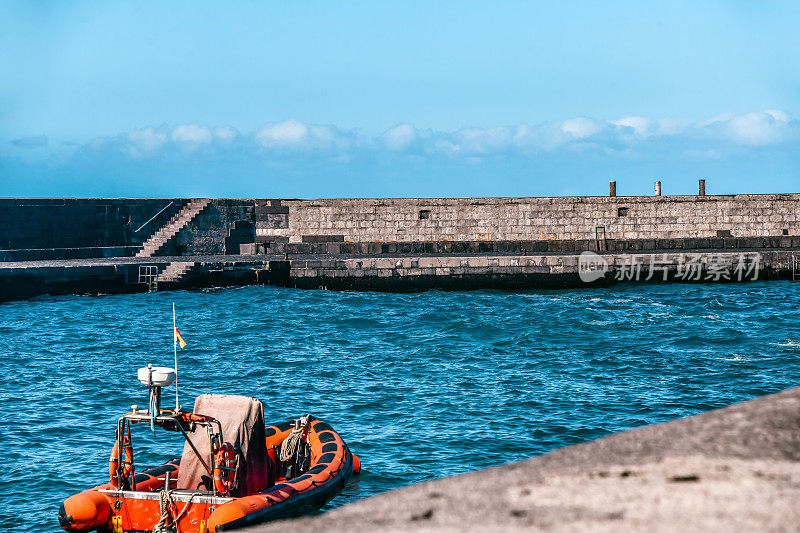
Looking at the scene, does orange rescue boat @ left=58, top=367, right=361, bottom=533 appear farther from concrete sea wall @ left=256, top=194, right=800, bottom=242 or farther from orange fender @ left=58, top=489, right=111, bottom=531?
concrete sea wall @ left=256, top=194, right=800, bottom=242

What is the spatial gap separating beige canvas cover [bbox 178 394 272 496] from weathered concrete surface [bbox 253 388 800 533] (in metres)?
5.63

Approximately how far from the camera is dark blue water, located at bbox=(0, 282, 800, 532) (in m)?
10.8

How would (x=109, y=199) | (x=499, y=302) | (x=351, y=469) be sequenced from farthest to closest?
(x=109, y=199), (x=499, y=302), (x=351, y=469)

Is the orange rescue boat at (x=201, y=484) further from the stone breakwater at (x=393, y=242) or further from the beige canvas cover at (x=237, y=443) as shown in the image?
the stone breakwater at (x=393, y=242)

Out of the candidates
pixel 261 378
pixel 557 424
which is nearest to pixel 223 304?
pixel 261 378

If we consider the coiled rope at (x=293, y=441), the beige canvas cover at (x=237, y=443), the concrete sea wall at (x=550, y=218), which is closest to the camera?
the beige canvas cover at (x=237, y=443)

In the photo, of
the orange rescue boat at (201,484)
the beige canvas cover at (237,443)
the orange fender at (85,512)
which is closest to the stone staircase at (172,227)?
the orange rescue boat at (201,484)

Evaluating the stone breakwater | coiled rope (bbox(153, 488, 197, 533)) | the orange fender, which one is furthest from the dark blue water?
coiled rope (bbox(153, 488, 197, 533))

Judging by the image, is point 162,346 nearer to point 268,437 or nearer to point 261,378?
point 261,378

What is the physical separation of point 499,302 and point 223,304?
27.9 feet

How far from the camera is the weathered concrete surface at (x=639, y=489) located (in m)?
1.94

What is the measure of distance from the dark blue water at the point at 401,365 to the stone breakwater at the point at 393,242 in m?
0.80

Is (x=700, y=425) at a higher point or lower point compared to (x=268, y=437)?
higher

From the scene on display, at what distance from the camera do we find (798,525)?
1859mm
